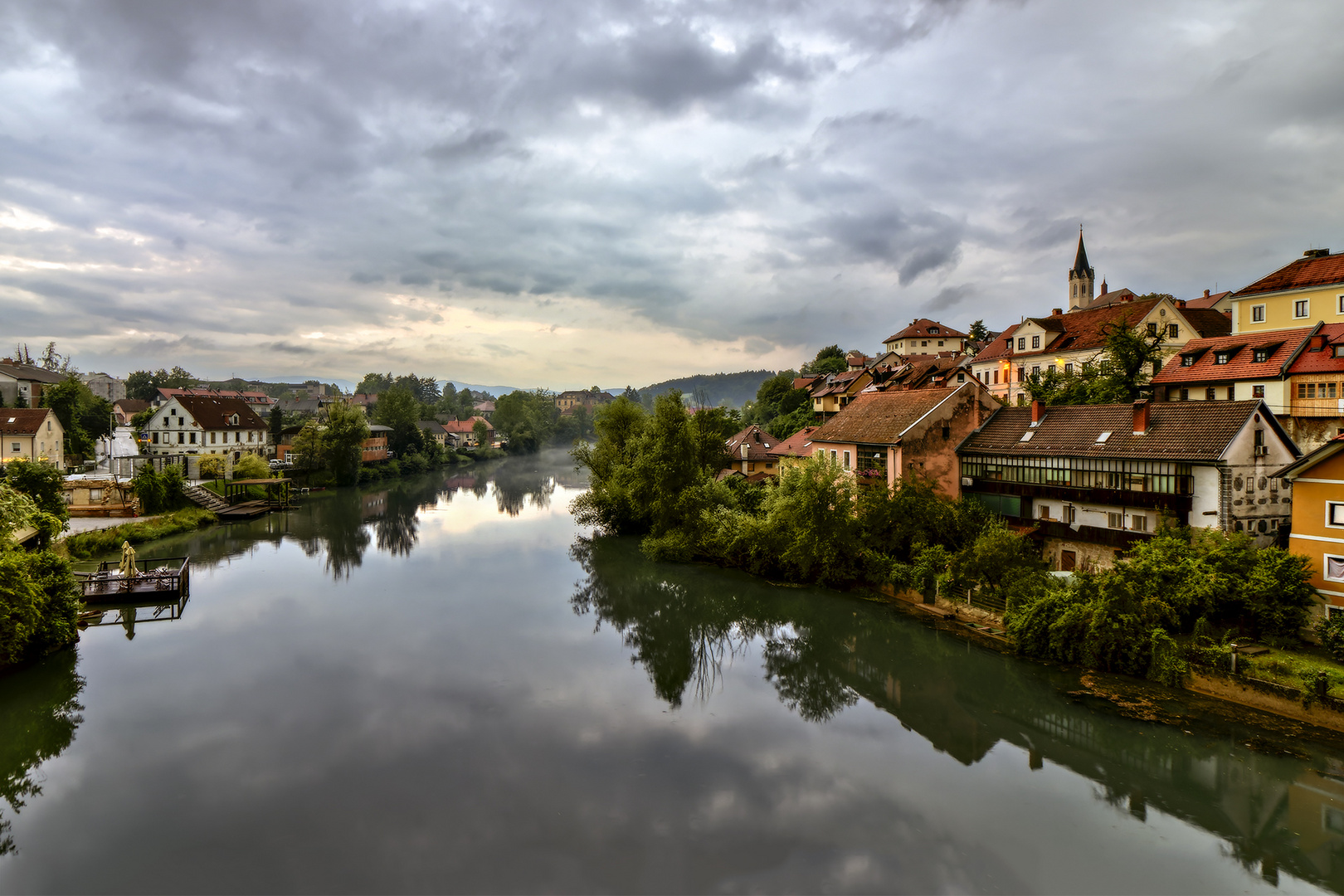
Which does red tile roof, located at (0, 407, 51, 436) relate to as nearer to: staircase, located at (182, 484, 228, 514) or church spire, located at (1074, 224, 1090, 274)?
staircase, located at (182, 484, 228, 514)

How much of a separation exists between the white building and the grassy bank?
2054cm

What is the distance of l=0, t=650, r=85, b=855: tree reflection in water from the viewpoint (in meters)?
12.5

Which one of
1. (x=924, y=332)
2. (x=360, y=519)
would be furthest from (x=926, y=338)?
(x=360, y=519)

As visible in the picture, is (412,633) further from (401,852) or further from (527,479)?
(527,479)

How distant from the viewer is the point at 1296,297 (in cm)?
3038

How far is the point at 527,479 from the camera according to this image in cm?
6969

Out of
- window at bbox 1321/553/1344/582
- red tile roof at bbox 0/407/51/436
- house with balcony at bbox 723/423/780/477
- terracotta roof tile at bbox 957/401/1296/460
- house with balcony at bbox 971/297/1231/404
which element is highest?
house with balcony at bbox 971/297/1231/404

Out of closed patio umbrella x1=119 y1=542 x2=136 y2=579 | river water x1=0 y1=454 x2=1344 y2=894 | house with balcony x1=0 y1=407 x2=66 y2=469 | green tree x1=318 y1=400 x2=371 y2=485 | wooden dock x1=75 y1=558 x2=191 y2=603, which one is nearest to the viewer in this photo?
river water x1=0 y1=454 x2=1344 y2=894

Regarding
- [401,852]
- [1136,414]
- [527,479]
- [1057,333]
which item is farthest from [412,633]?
[527,479]

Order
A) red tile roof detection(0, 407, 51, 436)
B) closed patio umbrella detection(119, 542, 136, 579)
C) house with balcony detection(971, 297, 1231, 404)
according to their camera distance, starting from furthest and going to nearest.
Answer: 1. red tile roof detection(0, 407, 51, 436)
2. house with balcony detection(971, 297, 1231, 404)
3. closed patio umbrella detection(119, 542, 136, 579)

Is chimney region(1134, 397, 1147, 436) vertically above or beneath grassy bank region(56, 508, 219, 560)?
above

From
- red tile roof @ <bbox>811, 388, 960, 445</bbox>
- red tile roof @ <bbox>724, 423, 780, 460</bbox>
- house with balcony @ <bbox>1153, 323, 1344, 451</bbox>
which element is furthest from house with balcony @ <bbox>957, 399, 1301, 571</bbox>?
red tile roof @ <bbox>724, 423, 780, 460</bbox>

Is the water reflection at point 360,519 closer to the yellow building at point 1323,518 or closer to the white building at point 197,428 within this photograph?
the white building at point 197,428

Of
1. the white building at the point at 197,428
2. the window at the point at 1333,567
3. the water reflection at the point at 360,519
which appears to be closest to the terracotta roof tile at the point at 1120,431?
the window at the point at 1333,567
